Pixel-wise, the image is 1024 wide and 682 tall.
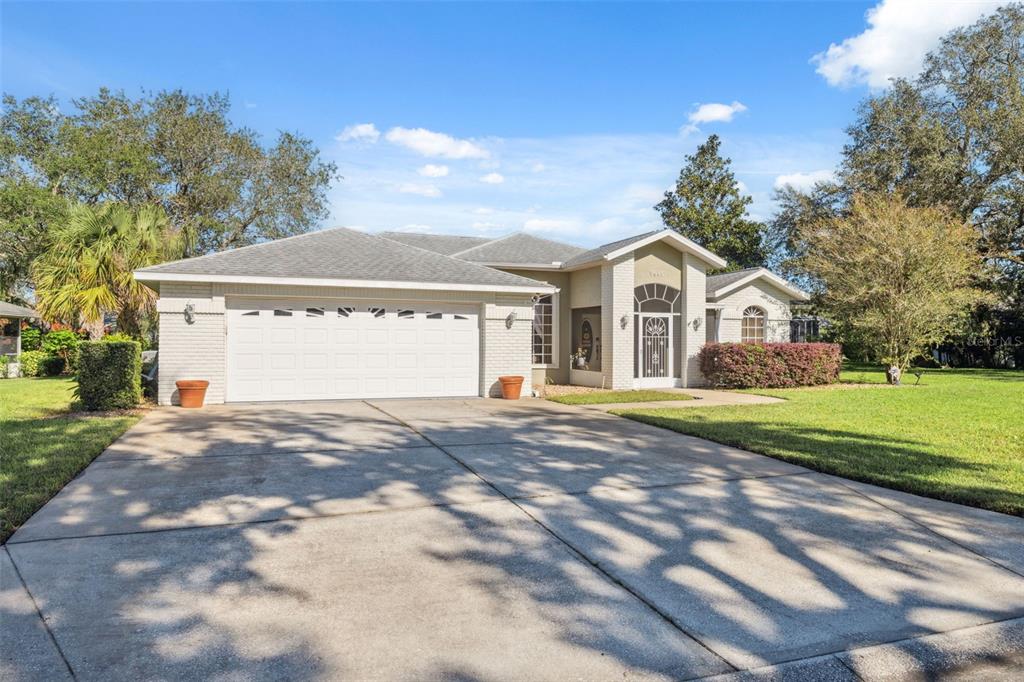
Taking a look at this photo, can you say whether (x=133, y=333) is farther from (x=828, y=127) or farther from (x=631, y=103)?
(x=828, y=127)

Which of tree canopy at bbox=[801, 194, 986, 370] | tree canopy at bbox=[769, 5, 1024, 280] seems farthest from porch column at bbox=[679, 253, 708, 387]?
tree canopy at bbox=[769, 5, 1024, 280]

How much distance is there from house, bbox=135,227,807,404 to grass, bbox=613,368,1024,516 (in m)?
4.02

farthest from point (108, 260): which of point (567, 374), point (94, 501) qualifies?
point (94, 501)

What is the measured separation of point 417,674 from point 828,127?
123ft

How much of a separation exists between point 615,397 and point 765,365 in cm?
556

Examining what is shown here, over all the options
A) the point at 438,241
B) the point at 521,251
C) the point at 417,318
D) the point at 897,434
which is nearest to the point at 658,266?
the point at 521,251

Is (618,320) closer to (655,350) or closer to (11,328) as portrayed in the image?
(655,350)

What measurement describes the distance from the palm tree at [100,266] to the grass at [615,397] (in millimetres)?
12705

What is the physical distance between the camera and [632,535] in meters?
5.07

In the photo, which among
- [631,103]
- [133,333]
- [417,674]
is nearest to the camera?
[417,674]

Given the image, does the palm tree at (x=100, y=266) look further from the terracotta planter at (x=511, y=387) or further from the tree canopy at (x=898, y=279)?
the tree canopy at (x=898, y=279)

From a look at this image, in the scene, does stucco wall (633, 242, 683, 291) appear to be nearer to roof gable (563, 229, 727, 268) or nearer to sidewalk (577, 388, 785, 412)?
roof gable (563, 229, 727, 268)

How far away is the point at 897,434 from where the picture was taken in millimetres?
9914

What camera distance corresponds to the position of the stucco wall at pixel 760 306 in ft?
68.7
